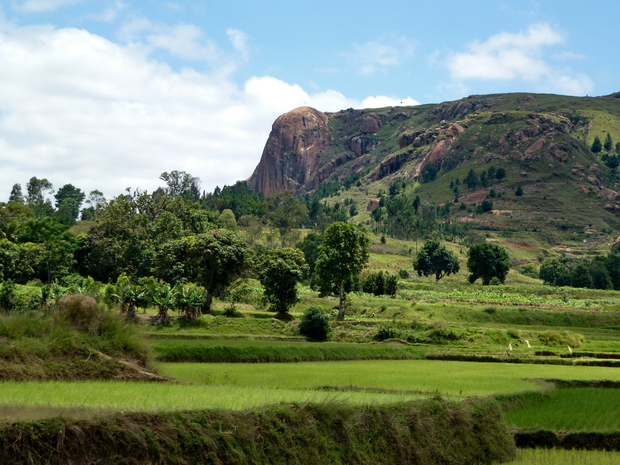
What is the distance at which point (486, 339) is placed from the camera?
44.8 m

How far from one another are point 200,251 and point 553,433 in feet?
122

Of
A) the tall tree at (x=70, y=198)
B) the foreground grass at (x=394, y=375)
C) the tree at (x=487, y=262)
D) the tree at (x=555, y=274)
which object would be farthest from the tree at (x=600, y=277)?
the tall tree at (x=70, y=198)

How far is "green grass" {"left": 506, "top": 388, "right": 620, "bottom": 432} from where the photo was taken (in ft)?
56.1

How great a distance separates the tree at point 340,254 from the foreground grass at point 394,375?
2185 centimetres

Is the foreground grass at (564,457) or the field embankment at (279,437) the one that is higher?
the field embankment at (279,437)

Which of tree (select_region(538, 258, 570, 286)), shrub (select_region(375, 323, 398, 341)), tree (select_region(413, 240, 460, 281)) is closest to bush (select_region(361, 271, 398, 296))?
shrub (select_region(375, 323, 398, 341))

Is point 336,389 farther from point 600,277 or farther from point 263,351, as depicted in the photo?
point 600,277

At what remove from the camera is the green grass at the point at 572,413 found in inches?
673

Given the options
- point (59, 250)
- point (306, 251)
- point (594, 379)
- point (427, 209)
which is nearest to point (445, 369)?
point (594, 379)

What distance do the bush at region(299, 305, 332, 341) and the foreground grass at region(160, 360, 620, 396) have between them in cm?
921

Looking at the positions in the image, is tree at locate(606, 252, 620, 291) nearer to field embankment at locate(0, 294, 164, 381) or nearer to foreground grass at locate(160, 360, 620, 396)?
foreground grass at locate(160, 360, 620, 396)

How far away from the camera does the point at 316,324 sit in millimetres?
42219

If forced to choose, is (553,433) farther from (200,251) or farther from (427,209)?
(427,209)

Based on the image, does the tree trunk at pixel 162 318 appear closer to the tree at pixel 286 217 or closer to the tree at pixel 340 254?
the tree at pixel 340 254
